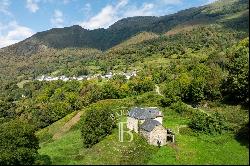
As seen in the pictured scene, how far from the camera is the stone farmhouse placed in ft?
234

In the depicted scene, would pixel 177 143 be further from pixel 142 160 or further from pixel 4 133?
pixel 4 133

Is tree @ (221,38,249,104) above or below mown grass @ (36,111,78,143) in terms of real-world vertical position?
above

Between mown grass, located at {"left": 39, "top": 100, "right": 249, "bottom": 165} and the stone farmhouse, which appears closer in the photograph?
mown grass, located at {"left": 39, "top": 100, "right": 249, "bottom": 165}

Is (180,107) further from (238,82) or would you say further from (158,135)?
(158,135)

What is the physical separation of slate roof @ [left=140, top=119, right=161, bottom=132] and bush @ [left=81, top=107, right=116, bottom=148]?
8065mm

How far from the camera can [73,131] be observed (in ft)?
326

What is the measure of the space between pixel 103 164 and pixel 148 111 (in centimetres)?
2667

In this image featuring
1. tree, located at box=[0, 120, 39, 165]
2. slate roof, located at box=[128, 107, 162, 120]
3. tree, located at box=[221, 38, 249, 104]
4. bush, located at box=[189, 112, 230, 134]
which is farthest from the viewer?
tree, located at box=[221, 38, 249, 104]

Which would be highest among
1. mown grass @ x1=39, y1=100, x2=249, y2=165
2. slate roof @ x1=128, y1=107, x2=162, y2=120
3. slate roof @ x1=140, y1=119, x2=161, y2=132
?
slate roof @ x1=128, y1=107, x2=162, y2=120

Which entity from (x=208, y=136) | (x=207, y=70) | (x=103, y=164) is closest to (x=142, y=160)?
(x=103, y=164)

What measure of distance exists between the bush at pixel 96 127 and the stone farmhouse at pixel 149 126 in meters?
4.95

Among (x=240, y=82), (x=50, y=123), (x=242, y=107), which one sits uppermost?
(x=240, y=82)

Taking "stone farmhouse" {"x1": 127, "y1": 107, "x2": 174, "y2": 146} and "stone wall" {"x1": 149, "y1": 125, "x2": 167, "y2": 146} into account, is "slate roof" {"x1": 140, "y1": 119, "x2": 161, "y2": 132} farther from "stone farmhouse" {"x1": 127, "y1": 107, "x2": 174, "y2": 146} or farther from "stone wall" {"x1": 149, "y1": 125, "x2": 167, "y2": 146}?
"stone wall" {"x1": 149, "y1": 125, "x2": 167, "y2": 146}

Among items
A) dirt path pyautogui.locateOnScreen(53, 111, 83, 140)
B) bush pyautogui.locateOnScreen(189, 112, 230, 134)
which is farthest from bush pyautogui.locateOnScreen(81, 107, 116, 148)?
dirt path pyautogui.locateOnScreen(53, 111, 83, 140)
